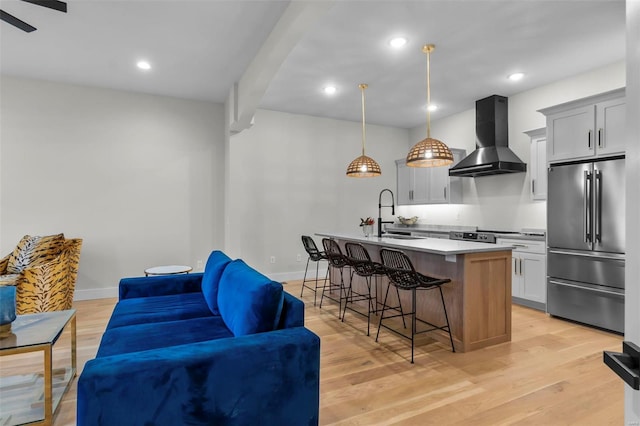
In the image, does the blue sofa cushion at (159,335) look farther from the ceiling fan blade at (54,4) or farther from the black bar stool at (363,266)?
the ceiling fan blade at (54,4)

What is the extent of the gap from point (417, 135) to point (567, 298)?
4279 mm

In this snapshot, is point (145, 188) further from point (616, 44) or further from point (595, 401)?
point (616, 44)

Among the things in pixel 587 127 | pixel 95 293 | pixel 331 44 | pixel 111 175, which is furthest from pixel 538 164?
pixel 95 293

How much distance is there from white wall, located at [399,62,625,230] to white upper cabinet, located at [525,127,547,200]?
0.47 feet

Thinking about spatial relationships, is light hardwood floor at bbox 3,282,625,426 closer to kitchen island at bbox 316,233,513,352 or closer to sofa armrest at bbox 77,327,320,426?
kitchen island at bbox 316,233,513,352

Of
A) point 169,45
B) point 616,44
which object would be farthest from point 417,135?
point 169,45

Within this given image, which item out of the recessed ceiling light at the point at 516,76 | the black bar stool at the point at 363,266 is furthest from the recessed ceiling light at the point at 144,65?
the recessed ceiling light at the point at 516,76

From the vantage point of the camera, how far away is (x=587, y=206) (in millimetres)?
3717

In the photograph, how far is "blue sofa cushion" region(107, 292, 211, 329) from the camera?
2.44 metres

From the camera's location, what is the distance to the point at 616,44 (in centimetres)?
372

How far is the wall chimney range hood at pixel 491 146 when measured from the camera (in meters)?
5.05

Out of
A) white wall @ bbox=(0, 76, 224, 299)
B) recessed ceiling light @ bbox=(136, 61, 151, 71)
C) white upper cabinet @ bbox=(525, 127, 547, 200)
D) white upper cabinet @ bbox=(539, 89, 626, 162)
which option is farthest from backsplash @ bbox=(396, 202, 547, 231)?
recessed ceiling light @ bbox=(136, 61, 151, 71)

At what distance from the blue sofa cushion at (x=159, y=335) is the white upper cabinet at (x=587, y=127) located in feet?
13.4

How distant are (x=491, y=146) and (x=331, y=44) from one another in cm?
306
